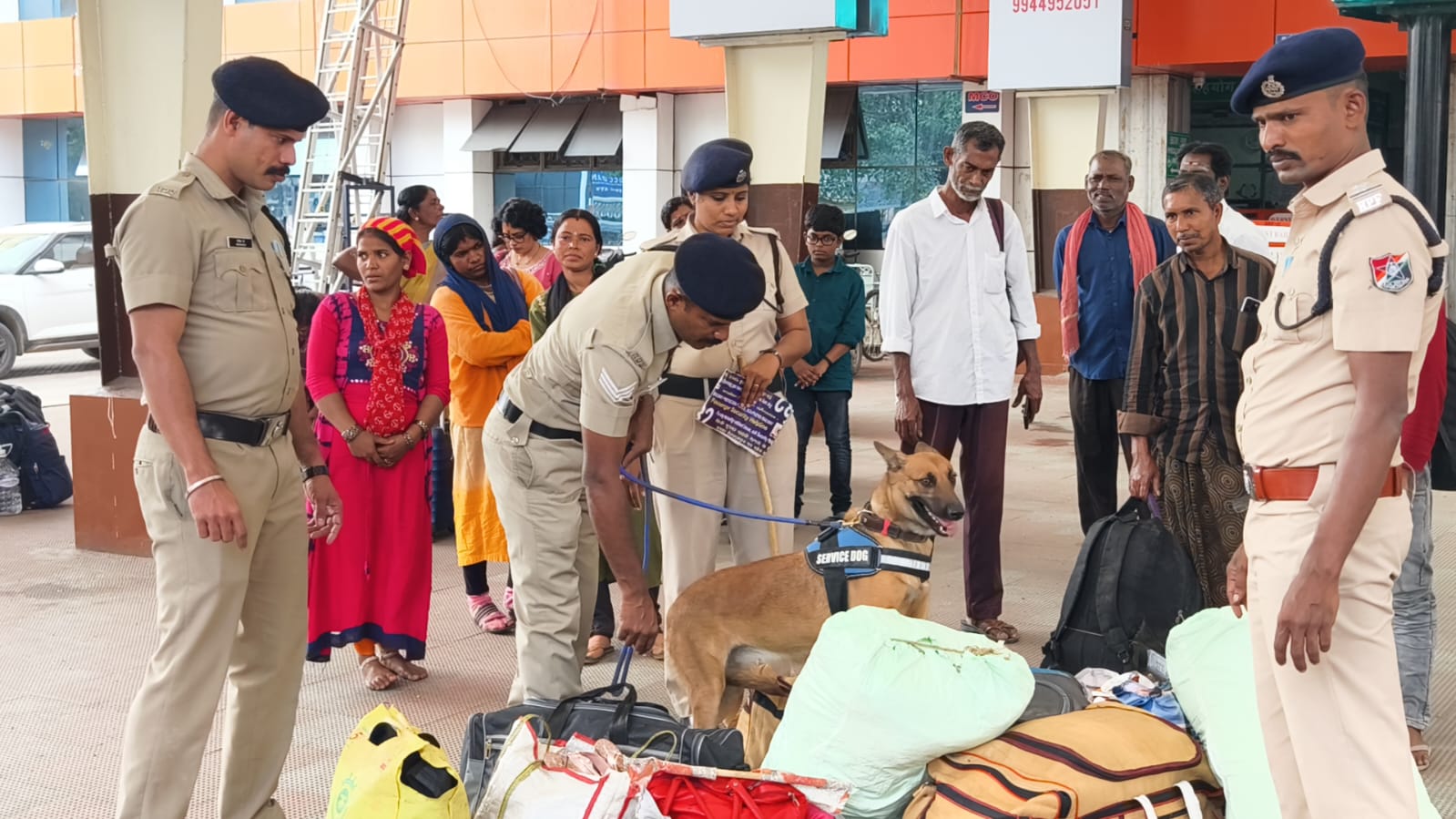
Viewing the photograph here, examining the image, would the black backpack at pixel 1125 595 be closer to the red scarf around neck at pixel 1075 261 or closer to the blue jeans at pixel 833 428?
the red scarf around neck at pixel 1075 261

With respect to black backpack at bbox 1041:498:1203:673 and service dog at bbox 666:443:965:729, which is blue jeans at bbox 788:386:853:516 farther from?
service dog at bbox 666:443:965:729

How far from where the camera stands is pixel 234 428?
3.44 m

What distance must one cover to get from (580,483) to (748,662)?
31.3 inches

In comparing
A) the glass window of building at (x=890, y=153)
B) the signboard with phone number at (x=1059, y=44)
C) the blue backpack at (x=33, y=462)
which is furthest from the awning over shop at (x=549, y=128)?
the blue backpack at (x=33, y=462)

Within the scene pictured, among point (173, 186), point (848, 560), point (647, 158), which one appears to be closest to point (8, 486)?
point (173, 186)

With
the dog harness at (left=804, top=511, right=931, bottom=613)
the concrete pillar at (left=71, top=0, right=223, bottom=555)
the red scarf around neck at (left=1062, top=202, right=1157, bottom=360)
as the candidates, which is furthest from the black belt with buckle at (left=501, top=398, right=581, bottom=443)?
the concrete pillar at (left=71, top=0, right=223, bottom=555)

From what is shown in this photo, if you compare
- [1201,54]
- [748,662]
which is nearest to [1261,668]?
[748,662]

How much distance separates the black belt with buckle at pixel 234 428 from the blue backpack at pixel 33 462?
6.08m

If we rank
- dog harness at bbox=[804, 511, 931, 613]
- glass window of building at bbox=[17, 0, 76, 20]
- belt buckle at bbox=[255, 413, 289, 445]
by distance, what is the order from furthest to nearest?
glass window of building at bbox=[17, 0, 76, 20] < dog harness at bbox=[804, 511, 931, 613] < belt buckle at bbox=[255, 413, 289, 445]

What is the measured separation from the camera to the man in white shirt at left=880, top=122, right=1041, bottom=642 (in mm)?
5746

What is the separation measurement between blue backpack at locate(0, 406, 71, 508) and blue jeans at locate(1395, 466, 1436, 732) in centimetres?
786

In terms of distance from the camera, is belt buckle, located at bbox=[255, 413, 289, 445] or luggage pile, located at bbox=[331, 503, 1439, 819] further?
belt buckle, located at bbox=[255, 413, 289, 445]

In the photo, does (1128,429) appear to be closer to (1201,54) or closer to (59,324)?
(1201,54)

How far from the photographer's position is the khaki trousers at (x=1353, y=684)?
8.52 feet
